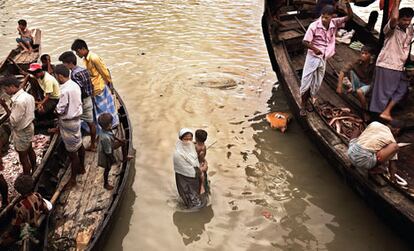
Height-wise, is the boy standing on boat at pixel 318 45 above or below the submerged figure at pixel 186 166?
→ above

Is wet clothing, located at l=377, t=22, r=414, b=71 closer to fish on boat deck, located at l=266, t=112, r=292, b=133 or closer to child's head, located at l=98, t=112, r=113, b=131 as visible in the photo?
fish on boat deck, located at l=266, t=112, r=292, b=133

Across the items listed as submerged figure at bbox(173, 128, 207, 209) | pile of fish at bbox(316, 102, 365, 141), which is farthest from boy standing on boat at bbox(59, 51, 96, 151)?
pile of fish at bbox(316, 102, 365, 141)

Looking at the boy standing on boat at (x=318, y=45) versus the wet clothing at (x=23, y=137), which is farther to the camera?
the boy standing on boat at (x=318, y=45)

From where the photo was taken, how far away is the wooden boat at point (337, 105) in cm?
430

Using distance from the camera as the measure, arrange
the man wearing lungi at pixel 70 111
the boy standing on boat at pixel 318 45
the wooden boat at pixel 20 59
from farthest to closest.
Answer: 1. the wooden boat at pixel 20 59
2. the boy standing on boat at pixel 318 45
3. the man wearing lungi at pixel 70 111

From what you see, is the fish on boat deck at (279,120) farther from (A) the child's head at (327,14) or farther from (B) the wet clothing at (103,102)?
(B) the wet clothing at (103,102)

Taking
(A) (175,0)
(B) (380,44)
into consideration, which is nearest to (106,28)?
(A) (175,0)

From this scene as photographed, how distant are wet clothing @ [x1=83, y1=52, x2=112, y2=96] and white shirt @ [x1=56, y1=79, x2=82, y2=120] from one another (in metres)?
0.75

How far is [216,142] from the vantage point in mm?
6887

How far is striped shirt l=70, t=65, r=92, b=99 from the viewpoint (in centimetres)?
515

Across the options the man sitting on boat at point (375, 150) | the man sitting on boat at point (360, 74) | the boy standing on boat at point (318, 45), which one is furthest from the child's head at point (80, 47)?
the man sitting on boat at point (360, 74)

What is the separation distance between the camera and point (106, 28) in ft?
39.5

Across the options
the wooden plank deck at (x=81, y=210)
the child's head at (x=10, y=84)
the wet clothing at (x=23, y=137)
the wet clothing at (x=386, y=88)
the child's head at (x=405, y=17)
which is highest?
the child's head at (x=405, y=17)

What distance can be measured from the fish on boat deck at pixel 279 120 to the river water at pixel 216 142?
0.14 meters
